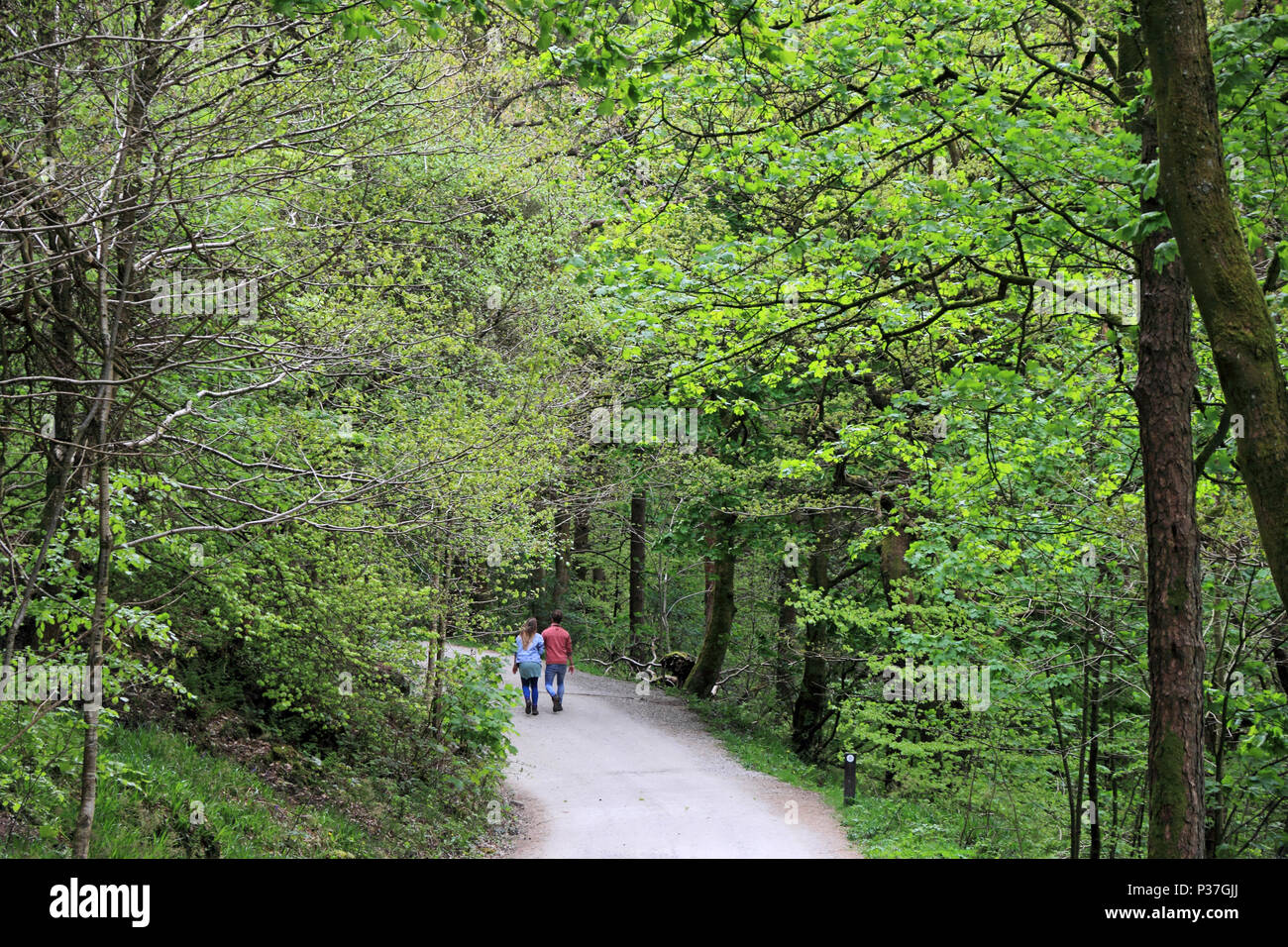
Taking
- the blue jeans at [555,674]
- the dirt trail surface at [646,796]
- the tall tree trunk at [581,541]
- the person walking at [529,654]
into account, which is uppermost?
the tall tree trunk at [581,541]

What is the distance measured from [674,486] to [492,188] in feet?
26.6

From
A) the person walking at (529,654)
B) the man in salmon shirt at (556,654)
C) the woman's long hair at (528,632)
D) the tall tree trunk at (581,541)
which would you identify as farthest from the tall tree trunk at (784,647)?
the tall tree trunk at (581,541)

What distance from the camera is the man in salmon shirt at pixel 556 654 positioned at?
17984 millimetres

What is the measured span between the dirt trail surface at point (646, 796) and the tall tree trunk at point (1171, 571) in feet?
16.9

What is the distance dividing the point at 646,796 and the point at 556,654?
18.0 ft

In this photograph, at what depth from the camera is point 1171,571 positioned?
221 inches

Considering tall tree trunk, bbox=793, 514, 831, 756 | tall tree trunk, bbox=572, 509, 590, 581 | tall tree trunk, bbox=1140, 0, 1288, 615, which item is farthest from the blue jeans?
tall tree trunk, bbox=1140, 0, 1288, 615

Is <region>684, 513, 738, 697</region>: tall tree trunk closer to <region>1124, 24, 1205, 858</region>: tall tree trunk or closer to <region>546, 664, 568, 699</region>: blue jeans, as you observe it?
<region>546, 664, 568, 699</region>: blue jeans

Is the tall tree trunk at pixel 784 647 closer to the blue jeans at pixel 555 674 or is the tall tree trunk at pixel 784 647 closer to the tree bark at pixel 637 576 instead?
the blue jeans at pixel 555 674

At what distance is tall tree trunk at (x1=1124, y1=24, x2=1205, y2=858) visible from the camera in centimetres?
545

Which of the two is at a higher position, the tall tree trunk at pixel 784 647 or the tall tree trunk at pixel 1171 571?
the tall tree trunk at pixel 1171 571

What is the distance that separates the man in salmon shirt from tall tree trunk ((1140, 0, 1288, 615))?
14.8 metres

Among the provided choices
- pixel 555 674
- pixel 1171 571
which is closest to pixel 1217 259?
pixel 1171 571

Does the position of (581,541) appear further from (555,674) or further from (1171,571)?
(1171,571)
